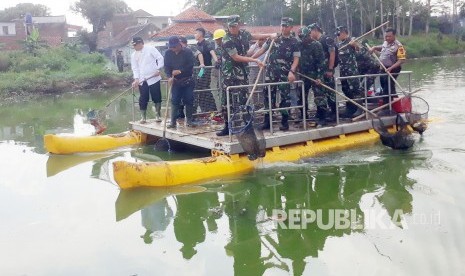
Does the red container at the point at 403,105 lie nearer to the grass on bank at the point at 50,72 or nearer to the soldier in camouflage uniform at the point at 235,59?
the soldier in camouflage uniform at the point at 235,59

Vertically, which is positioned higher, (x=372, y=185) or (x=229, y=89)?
(x=229, y=89)

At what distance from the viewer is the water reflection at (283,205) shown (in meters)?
4.88

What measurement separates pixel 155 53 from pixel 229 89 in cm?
232

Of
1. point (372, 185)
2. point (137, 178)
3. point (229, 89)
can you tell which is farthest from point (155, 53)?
point (372, 185)

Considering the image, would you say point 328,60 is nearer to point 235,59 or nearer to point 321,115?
point 321,115

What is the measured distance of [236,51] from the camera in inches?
298

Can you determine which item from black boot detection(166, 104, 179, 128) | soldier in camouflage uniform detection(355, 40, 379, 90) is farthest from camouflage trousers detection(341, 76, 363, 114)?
black boot detection(166, 104, 179, 128)

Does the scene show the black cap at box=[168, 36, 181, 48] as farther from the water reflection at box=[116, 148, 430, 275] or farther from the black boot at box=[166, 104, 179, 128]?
the water reflection at box=[116, 148, 430, 275]

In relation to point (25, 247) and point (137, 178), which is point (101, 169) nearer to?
point (137, 178)

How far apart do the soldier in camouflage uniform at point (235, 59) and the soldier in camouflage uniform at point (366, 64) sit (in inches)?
96.8

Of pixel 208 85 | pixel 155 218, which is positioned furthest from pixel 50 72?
pixel 155 218

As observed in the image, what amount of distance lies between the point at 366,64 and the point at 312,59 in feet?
5.78

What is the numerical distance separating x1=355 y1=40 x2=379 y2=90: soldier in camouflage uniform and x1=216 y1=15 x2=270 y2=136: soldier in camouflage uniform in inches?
96.8

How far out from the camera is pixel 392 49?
30.6 feet
